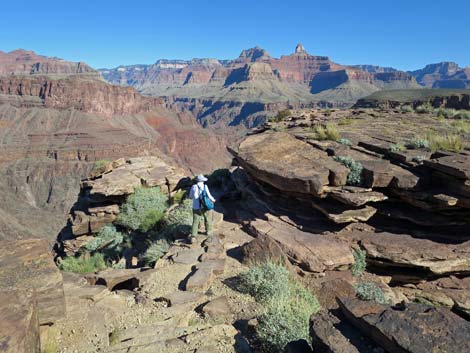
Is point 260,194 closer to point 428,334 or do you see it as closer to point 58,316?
point 58,316

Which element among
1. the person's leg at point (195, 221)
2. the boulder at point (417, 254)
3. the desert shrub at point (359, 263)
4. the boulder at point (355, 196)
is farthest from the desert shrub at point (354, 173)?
the person's leg at point (195, 221)

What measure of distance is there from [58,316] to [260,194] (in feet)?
22.1

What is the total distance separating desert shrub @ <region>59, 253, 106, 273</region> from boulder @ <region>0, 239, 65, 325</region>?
3.26 metres

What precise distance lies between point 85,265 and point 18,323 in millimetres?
6640

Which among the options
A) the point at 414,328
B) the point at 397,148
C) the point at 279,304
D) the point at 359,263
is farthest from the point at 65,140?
the point at 414,328

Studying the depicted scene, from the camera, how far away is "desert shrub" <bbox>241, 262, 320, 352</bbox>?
13.5 feet

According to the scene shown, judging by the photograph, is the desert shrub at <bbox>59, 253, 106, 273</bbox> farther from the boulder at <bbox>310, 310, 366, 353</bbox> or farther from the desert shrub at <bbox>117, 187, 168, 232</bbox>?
the boulder at <bbox>310, 310, 366, 353</bbox>

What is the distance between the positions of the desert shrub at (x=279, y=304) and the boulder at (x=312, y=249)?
0.89 m

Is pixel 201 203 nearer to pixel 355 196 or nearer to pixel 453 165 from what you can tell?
pixel 355 196

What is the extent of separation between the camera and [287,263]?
662 cm

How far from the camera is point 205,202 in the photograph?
8.23 meters

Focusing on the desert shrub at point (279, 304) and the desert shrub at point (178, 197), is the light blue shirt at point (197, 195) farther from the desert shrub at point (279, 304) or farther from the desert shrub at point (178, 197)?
the desert shrub at point (178, 197)

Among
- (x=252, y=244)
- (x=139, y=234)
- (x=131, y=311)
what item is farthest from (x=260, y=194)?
(x=131, y=311)

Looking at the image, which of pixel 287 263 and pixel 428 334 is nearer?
pixel 428 334
